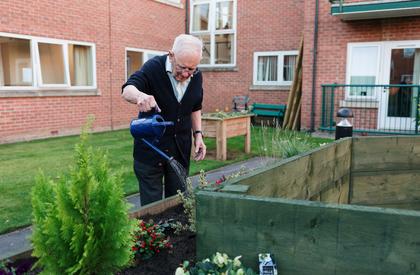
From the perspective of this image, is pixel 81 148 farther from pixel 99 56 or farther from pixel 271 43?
pixel 271 43

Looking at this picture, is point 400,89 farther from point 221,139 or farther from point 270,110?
point 221,139

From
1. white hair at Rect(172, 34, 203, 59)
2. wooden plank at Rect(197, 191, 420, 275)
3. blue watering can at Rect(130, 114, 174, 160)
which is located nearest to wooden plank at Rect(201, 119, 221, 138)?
white hair at Rect(172, 34, 203, 59)

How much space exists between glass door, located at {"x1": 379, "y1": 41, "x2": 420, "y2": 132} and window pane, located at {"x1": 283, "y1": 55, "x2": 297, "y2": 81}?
3.66 meters

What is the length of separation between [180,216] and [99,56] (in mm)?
10470

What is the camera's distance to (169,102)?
3.13 metres

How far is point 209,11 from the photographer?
1588cm

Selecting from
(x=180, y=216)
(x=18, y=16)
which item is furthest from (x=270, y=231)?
(x=18, y=16)

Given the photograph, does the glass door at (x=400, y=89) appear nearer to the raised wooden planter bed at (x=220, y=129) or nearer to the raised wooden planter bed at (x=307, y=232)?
the raised wooden planter bed at (x=220, y=129)

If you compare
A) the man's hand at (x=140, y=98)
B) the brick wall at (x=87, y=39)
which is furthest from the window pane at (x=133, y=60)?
the man's hand at (x=140, y=98)

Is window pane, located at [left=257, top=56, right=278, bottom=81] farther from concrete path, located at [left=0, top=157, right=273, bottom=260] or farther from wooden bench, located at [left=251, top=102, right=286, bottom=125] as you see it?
concrete path, located at [left=0, top=157, right=273, bottom=260]

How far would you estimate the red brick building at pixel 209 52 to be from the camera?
10.5m

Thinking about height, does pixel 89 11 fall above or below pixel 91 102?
above

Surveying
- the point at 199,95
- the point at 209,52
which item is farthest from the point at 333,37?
the point at 199,95

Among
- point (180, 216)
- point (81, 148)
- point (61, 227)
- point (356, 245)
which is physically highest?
point (81, 148)
